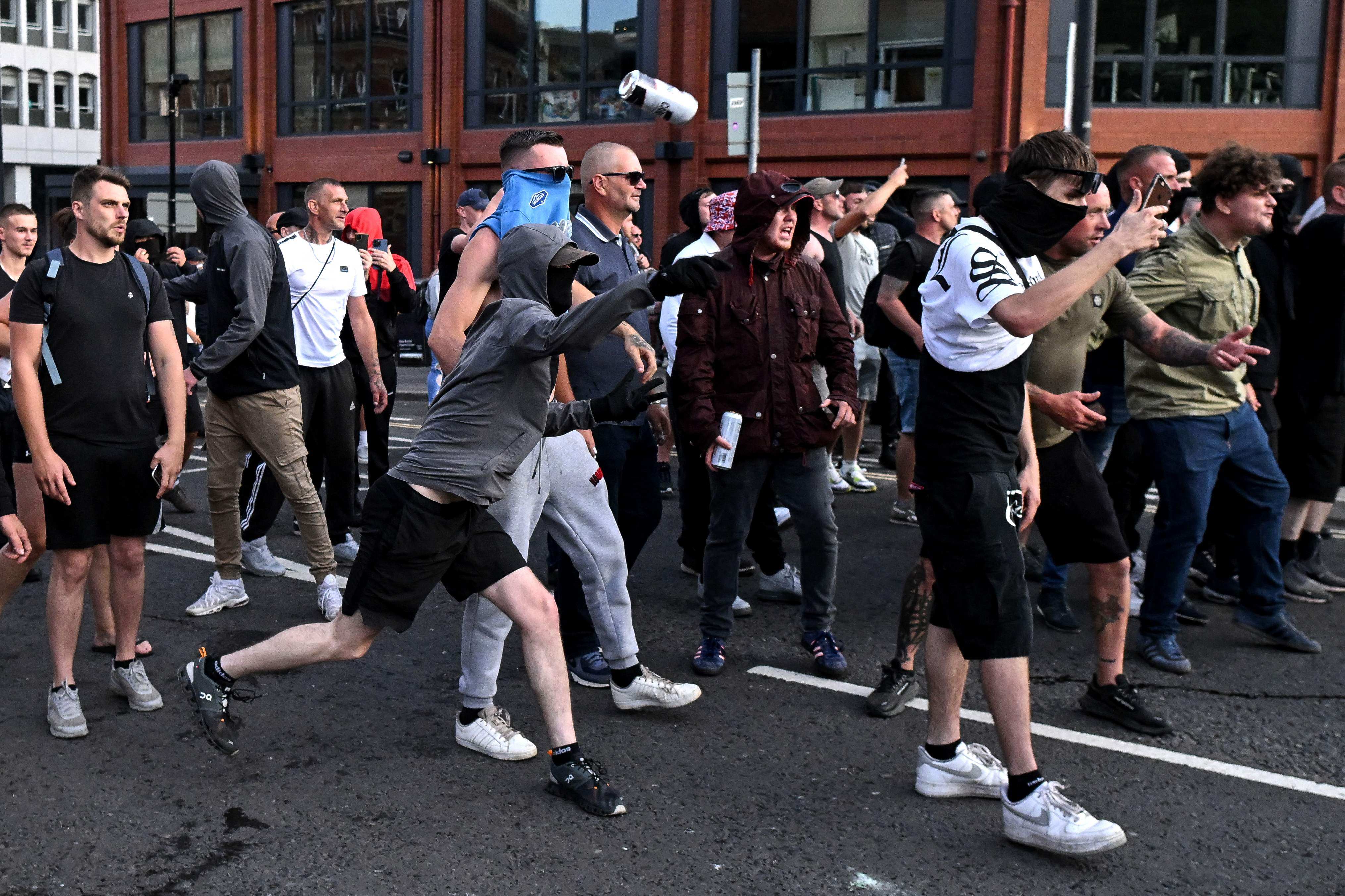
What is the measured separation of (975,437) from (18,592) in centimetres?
514

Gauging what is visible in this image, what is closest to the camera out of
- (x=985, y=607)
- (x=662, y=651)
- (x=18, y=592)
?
(x=985, y=607)

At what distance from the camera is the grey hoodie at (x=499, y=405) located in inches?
159

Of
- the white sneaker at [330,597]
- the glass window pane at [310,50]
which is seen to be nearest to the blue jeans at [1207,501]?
the white sneaker at [330,597]

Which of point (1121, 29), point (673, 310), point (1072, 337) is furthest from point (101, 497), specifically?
point (1121, 29)

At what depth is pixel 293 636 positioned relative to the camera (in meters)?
4.31

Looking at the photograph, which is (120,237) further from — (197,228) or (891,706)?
(197,228)

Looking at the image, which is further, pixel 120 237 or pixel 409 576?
pixel 120 237

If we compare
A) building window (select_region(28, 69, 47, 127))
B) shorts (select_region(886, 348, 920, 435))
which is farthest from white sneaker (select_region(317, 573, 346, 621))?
building window (select_region(28, 69, 47, 127))

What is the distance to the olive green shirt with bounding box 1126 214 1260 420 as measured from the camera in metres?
5.67

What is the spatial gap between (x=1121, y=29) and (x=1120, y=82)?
83cm

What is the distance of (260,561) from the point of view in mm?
7328

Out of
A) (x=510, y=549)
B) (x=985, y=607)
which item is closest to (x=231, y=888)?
(x=510, y=549)

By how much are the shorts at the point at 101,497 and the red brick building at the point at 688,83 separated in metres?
16.7

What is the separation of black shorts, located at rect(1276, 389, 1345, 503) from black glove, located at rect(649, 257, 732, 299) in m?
4.51
